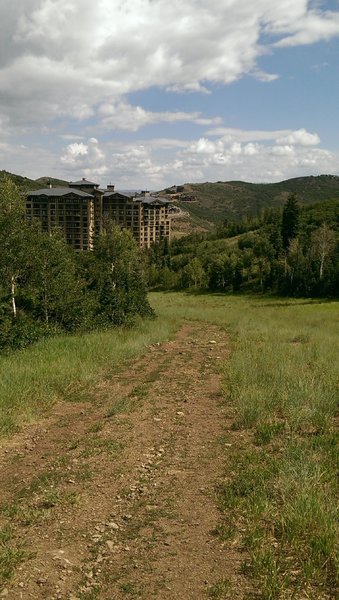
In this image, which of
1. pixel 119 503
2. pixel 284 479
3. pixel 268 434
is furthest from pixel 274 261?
pixel 119 503

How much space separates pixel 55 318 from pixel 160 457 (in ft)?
52.0

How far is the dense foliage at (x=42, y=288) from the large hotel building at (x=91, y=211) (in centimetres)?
Result: 6013

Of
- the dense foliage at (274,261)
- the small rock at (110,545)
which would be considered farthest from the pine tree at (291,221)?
the small rock at (110,545)

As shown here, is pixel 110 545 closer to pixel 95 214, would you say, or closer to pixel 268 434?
pixel 268 434

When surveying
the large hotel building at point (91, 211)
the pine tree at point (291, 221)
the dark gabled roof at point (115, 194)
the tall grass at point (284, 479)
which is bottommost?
the tall grass at point (284, 479)

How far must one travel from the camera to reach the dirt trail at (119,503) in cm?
459

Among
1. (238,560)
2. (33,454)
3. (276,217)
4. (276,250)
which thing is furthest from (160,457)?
(276,217)

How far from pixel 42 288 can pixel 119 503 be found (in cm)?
1646

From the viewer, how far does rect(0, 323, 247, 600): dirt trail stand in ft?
15.0

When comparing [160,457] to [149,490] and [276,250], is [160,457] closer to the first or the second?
[149,490]

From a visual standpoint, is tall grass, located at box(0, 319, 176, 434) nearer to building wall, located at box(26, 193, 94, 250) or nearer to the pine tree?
the pine tree

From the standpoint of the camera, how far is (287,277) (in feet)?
225

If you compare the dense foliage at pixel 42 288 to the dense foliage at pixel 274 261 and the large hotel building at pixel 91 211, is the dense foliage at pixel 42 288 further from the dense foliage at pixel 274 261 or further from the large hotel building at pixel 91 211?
the large hotel building at pixel 91 211

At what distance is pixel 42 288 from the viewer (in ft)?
69.7
